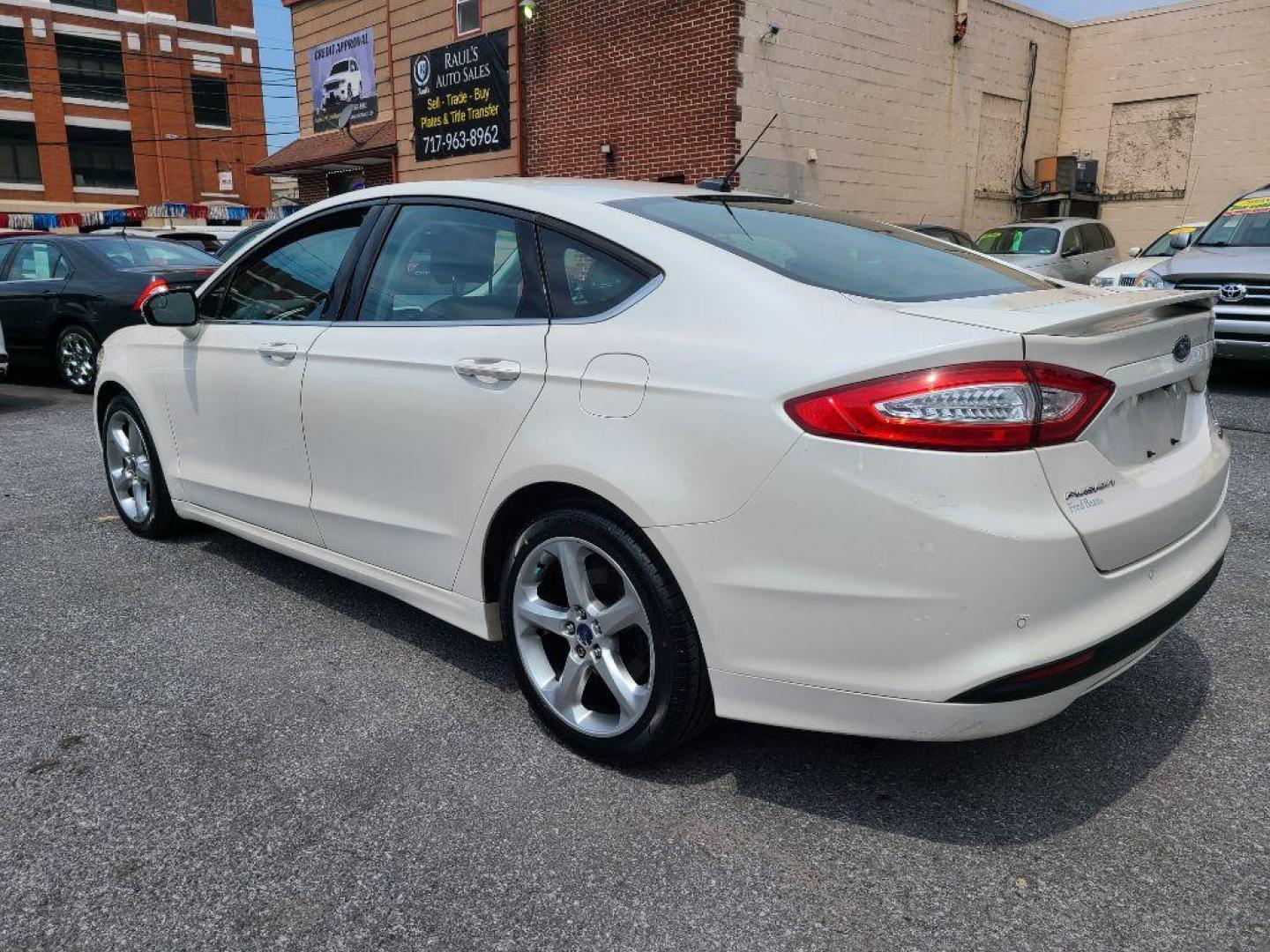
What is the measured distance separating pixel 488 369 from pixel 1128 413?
5.35 feet

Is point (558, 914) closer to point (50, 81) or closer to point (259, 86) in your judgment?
point (50, 81)

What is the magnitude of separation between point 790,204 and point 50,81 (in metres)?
48.5

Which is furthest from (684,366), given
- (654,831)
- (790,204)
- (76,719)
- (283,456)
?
(76,719)

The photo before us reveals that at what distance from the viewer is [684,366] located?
230cm

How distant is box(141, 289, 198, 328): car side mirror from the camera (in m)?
3.98

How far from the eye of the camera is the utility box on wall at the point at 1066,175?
18.7m

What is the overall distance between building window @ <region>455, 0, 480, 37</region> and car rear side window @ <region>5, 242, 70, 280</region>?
9.66m

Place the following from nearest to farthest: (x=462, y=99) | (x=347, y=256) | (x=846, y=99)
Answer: (x=347, y=256) < (x=846, y=99) < (x=462, y=99)

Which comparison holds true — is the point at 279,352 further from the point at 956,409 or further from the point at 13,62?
the point at 13,62

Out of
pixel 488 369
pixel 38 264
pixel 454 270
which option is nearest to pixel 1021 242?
pixel 38 264

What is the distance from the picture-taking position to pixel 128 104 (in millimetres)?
43906

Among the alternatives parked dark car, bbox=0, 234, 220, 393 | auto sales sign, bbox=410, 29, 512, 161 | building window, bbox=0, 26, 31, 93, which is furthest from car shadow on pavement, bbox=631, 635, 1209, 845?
building window, bbox=0, 26, 31, 93

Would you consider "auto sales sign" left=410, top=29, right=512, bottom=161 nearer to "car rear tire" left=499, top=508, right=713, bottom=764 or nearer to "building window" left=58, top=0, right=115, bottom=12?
"car rear tire" left=499, top=508, right=713, bottom=764

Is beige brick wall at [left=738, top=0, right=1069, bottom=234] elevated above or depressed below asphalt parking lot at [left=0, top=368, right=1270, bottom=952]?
above
